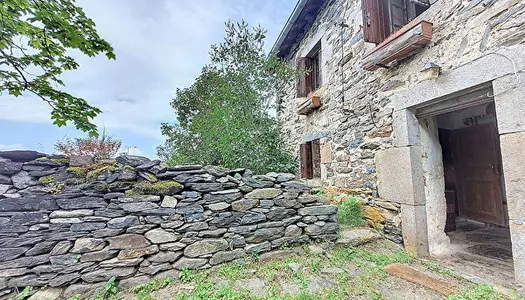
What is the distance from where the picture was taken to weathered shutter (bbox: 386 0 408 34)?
3.35 metres

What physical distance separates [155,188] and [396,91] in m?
3.41

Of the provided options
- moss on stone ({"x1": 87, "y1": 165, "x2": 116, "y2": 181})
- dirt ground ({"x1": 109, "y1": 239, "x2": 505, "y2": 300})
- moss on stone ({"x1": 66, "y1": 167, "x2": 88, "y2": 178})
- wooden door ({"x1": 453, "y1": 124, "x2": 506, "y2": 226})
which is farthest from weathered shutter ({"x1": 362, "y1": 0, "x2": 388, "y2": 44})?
moss on stone ({"x1": 66, "y1": 167, "x2": 88, "y2": 178})

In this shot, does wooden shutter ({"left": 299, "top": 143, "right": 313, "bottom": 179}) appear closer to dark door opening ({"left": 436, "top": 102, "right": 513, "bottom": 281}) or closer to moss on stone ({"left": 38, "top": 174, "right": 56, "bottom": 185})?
dark door opening ({"left": 436, "top": 102, "right": 513, "bottom": 281})

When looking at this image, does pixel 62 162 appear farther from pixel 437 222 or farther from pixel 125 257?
pixel 437 222

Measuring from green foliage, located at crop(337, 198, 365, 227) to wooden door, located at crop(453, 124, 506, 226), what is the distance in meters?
2.65

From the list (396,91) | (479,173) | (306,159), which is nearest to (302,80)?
(306,159)

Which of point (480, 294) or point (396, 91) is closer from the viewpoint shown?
point (480, 294)

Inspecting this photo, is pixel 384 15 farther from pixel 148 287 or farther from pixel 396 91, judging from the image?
pixel 148 287

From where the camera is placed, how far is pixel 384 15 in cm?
328

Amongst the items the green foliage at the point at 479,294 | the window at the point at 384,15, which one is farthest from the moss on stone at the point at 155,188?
the window at the point at 384,15

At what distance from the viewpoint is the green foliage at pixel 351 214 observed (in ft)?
11.7

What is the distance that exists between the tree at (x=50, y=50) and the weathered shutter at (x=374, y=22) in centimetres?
384

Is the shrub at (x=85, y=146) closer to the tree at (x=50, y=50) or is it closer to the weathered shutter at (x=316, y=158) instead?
the tree at (x=50, y=50)

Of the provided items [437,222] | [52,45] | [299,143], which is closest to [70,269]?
[52,45]
